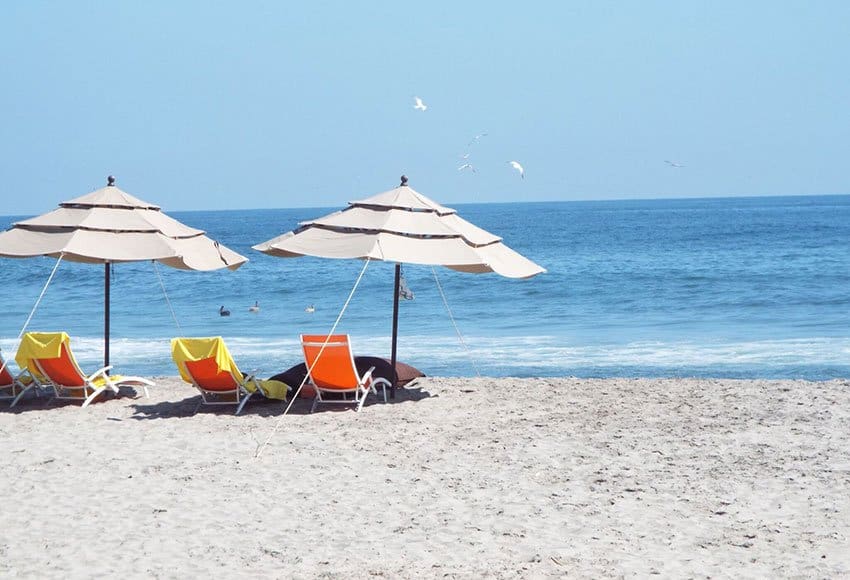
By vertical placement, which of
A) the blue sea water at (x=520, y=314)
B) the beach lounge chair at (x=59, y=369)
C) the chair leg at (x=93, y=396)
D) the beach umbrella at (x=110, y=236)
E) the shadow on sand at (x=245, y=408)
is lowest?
the blue sea water at (x=520, y=314)

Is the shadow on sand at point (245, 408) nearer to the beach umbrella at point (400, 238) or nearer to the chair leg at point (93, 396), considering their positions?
the chair leg at point (93, 396)

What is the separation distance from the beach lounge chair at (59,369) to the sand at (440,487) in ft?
0.54

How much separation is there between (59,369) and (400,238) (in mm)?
3267

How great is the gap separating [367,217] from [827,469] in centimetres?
446

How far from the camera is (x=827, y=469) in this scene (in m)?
6.92

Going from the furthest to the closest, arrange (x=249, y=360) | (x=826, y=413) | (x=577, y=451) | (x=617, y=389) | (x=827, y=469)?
1. (x=249, y=360)
2. (x=617, y=389)
3. (x=826, y=413)
4. (x=577, y=451)
5. (x=827, y=469)

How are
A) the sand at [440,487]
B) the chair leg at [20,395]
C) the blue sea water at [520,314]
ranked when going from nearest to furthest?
the sand at [440,487] → the chair leg at [20,395] → the blue sea water at [520,314]

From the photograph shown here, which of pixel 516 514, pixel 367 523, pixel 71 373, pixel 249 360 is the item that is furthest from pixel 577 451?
pixel 249 360

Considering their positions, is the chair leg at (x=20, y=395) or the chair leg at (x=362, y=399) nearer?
the chair leg at (x=362, y=399)

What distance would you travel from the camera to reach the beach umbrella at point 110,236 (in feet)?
30.1

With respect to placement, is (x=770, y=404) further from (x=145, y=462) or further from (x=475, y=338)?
(x=475, y=338)

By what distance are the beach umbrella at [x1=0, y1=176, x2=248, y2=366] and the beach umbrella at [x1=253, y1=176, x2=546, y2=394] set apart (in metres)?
0.83

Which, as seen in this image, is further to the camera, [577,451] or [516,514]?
[577,451]

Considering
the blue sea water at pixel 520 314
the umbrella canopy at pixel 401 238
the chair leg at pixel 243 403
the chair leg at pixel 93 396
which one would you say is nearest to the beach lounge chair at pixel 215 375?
the chair leg at pixel 243 403
